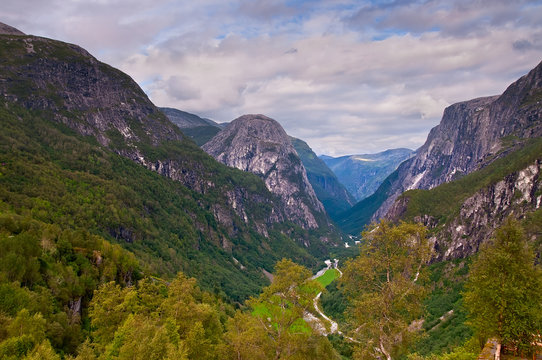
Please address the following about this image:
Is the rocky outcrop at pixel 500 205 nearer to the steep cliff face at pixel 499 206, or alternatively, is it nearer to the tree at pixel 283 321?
the steep cliff face at pixel 499 206

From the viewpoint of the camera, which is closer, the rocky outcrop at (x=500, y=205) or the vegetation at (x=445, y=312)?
the vegetation at (x=445, y=312)

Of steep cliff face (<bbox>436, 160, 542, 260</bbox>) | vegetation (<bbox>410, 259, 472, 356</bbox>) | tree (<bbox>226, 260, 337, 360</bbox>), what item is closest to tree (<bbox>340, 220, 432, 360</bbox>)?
tree (<bbox>226, 260, 337, 360</bbox>)

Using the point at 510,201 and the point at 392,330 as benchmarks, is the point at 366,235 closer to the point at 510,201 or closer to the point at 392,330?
the point at 392,330

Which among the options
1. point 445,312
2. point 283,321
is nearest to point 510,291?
point 283,321

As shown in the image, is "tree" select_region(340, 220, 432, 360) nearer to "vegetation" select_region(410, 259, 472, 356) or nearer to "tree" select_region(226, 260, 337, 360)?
"tree" select_region(226, 260, 337, 360)

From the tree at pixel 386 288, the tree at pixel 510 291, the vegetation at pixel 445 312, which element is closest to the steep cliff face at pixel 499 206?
the vegetation at pixel 445 312

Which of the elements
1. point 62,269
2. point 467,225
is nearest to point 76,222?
point 62,269

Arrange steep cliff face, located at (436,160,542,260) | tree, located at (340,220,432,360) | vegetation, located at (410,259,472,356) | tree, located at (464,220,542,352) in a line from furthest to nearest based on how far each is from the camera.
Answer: steep cliff face, located at (436,160,542,260)
vegetation, located at (410,259,472,356)
tree, located at (340,220,432,360)
tree, located at (464,220,542,352)
